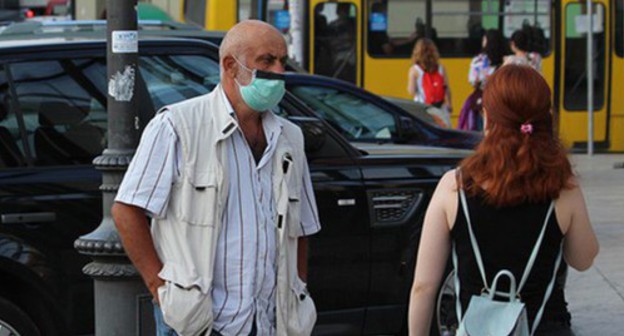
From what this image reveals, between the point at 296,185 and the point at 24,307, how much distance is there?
258 centimetres

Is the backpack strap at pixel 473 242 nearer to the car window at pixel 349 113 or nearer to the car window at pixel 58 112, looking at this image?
the car window at pixel 58 112

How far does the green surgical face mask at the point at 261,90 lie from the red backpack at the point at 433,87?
34.1 feet

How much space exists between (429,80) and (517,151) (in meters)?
10.7

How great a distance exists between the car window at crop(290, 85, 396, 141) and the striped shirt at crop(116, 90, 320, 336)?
5548 mm

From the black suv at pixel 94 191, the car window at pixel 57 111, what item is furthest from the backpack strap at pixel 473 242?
the car window at pixel 57 111

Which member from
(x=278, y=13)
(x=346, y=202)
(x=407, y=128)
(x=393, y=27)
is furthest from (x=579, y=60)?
(x=346, y=202)

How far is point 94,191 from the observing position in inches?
247

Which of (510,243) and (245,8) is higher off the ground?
(245,8)

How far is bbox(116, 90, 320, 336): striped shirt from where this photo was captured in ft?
12.4

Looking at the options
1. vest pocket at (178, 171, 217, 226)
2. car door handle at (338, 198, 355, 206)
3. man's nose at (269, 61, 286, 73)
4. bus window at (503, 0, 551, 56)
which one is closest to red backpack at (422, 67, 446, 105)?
bus window at (503, 0, 551, 56)

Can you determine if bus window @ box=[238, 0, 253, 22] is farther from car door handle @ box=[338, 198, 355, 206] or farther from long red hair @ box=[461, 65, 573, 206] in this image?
long red hair @ box=[461, 65, 573, 206]

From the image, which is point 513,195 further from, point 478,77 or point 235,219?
point 478,77

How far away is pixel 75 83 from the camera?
6.56 m

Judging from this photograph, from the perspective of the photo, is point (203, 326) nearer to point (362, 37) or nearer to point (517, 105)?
point (517, 105)
